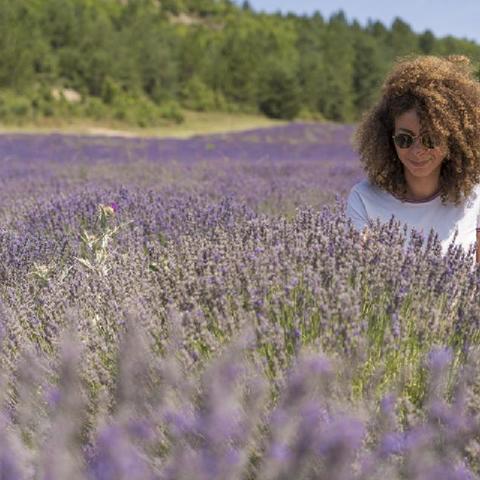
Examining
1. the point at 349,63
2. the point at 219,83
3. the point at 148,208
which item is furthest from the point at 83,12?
the point at 148,208

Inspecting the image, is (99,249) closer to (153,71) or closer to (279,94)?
(279,94)

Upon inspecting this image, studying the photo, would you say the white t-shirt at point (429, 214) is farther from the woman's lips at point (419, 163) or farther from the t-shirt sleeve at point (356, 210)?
the woman's lips at point (419, 163)

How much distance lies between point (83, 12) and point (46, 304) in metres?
47.1

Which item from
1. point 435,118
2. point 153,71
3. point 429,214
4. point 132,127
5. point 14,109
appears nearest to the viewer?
point 435,118

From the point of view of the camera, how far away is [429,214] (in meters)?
2.72

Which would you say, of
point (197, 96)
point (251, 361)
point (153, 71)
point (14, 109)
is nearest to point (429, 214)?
point (251, 361)

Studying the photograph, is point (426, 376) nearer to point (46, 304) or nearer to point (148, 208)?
point (46, 304)

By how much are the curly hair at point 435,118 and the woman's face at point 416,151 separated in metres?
0.03

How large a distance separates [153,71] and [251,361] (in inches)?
1615

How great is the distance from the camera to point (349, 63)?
48906 millimetres

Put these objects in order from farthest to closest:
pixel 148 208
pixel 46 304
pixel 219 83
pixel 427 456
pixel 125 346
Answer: pixel 219 83 < pixel 148 208 < pixel 46 304 < pixel 125 346 < pixel 427 456

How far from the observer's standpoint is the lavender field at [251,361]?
41.4 inches

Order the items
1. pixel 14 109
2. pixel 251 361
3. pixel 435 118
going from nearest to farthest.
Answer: pixel 251 361, pixel 435 118, pixel 14 109

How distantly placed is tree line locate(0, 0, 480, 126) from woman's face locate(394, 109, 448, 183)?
2961 cm
